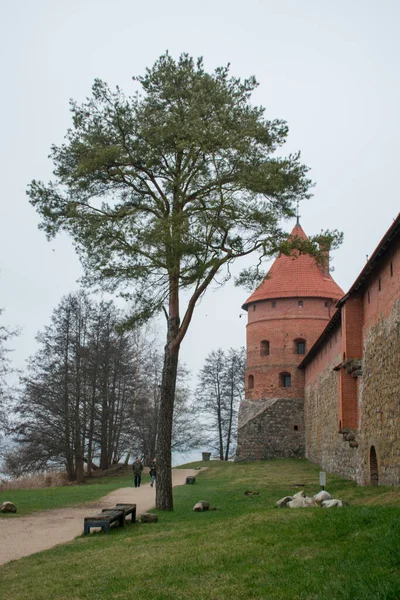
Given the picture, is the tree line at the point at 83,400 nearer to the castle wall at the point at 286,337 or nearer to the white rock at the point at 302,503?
the castle wall at the point at 286,337

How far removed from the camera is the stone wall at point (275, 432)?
3575 cm

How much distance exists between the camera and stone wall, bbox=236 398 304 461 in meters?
35.8

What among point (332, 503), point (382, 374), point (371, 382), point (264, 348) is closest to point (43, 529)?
point (332, 503)

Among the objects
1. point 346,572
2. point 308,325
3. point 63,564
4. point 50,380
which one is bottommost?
point 63,564

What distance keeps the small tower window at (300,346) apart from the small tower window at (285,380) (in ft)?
4.98

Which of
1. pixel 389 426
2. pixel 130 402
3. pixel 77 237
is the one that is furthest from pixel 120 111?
pixel 130 402

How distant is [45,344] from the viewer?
3161 cm

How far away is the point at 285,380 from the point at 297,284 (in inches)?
217

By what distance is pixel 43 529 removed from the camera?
12383mm

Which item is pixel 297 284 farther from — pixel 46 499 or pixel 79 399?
pixel 46 499

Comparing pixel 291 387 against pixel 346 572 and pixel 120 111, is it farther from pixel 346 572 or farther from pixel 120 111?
pixel 346 572

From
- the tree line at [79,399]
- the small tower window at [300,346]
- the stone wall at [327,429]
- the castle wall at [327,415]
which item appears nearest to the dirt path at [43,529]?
the stone wall at [327,429]

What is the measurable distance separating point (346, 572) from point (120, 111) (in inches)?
472

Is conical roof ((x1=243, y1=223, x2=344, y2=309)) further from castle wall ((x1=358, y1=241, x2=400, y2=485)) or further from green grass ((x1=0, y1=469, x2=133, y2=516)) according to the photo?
castle wall ((x1=358, y1=241, x2=400, y2=485))
